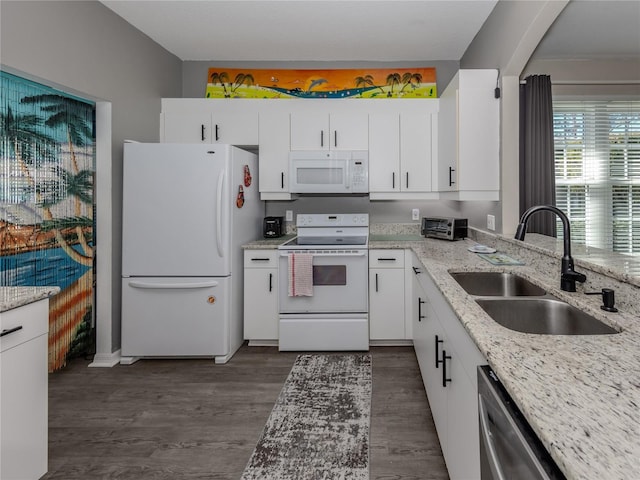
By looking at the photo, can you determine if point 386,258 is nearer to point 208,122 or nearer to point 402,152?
point 402,152

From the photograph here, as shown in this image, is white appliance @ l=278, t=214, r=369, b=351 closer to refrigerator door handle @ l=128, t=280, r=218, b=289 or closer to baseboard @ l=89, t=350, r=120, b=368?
refrigerator door handle @ l=128, t=280, r=218, b=289

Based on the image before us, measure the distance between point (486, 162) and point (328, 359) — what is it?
188 centimetres

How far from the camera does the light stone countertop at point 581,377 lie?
1.96 feet

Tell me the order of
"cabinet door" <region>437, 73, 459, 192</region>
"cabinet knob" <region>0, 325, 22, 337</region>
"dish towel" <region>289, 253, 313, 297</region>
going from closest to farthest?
"cabinet knob" <region>0, 325, 22, 337</region>
"cabinet door" <region>437, 73, 459, 192</region>
"dish towel" <region>289, 253, 313, 297</region>

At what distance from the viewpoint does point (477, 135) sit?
8.92 feet

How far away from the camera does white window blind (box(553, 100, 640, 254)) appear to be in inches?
142

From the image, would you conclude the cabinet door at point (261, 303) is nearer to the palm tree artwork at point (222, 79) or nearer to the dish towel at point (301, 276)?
the dish towel at point (301, 276)

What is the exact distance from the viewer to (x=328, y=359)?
9.73 feet

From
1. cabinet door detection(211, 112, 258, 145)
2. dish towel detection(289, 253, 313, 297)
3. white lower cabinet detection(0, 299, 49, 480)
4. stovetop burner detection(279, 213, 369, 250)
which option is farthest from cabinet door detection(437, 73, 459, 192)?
white lower cabinet detection(0, 299, 49, 480)

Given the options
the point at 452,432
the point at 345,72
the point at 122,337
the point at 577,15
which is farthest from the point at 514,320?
the point at 345,72

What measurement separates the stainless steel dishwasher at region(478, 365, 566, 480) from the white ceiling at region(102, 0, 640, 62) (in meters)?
2.66

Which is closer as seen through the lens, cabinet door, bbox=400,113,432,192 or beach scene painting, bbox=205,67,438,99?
cabinet door, bbox=400,113,432,192

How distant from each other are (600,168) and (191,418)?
408 centimetres

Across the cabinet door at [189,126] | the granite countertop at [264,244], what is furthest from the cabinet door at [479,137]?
the cabinet door at [189,126]
